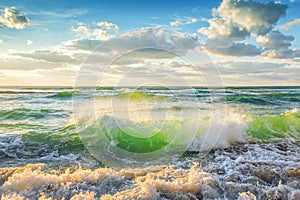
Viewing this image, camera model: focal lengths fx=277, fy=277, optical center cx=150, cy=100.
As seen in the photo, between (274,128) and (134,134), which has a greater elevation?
(274,128)

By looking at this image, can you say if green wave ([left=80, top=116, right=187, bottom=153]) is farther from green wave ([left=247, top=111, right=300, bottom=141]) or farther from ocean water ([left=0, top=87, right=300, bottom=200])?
green wave ([left=247, top=111, right=300, bottom=141])

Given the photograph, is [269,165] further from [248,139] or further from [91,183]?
[91,183]

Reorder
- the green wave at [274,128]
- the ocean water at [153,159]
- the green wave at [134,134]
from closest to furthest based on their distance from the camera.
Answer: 1. the ocean water at [153,159]
2. the green wave at [134,134]
3. the green wave at [274,128]

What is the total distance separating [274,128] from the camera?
436 inches

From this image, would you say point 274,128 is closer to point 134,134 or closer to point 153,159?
point 134,134

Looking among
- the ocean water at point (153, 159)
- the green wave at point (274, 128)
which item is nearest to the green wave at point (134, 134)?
the ocean water at point (153, 159)

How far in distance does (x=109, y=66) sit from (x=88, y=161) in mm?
2543

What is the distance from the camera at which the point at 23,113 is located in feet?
54.7

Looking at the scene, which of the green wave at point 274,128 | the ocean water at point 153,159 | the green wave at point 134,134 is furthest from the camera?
the green wave at point 274,128

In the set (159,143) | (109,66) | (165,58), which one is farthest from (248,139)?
(109,66)

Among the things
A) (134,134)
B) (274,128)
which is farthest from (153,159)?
(274,128)

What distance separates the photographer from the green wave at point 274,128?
10055mm

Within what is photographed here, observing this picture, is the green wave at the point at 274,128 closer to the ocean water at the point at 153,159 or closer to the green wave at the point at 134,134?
the ocean water at the point at 153,159

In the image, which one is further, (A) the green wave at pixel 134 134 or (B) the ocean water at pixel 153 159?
(A) the green wave at pixel 134 134
